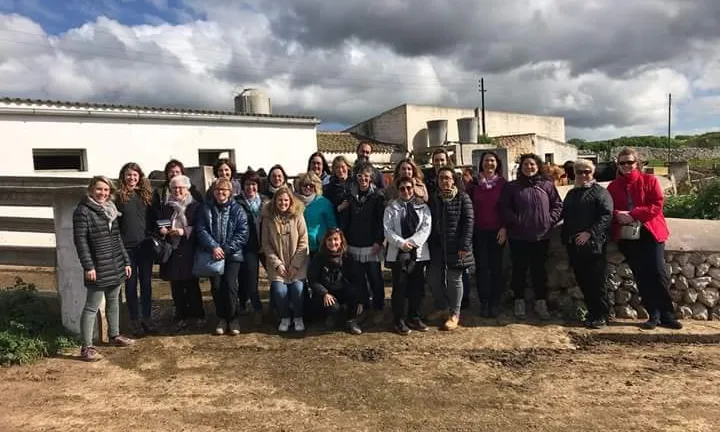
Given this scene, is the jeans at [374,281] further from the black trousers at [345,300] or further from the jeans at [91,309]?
the jeans at [91,309]

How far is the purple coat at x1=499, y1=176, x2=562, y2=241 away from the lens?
528 centimetres

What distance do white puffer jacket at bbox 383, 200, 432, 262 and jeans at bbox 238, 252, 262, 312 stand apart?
140 cm

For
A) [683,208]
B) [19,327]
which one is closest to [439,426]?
[19,327]

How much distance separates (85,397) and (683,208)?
276 inches

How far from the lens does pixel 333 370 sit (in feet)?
14.4

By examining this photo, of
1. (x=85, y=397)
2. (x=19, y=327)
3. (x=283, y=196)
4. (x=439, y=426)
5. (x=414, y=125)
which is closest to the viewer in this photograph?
(x=439, y=426)

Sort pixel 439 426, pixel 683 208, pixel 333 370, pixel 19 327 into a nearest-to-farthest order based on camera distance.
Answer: pixel 439 426
pixel 333 370
pixel 19 327
pixel 683 208

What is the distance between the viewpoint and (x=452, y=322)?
5281 millimetres

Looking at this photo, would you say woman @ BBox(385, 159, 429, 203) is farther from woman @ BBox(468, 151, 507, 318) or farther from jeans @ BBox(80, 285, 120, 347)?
jeans @ BBox(80, 285, 120, 347)

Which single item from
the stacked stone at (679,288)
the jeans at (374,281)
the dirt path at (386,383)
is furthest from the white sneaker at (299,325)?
the stacked stone at (679,288)

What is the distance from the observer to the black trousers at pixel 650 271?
5.11 meters

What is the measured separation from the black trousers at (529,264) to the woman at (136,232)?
146 inches

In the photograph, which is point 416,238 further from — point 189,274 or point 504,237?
point 189,274

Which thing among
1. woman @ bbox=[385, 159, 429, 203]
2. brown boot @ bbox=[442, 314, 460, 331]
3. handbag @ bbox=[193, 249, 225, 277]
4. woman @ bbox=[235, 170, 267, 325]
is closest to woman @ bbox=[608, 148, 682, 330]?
brown boot @ bbox=[442, 314, 460, 331]
